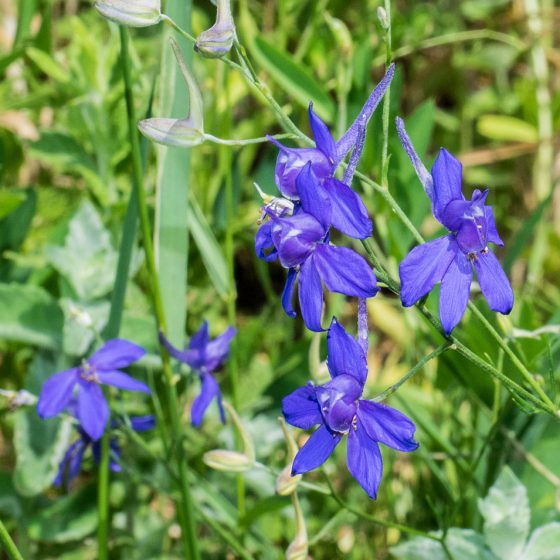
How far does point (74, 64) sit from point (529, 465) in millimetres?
1033

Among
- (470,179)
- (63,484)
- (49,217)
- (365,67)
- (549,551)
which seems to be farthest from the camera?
(470,179)

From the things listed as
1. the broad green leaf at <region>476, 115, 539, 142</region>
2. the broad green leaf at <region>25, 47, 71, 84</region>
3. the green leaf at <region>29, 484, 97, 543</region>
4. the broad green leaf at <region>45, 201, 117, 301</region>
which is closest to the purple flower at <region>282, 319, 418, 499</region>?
the broad green leaf at <region>45, 201, 117, 301</region>

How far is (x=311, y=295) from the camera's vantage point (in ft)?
2.89

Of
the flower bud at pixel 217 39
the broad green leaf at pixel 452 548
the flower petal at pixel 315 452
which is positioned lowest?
the broad green leaf at pixel 452 548

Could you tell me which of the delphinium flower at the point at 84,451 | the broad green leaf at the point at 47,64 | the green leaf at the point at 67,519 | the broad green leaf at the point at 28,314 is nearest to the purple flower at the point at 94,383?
the delphinium flower at the point at 84,451

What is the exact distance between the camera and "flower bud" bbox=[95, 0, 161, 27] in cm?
98

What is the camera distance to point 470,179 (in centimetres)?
247

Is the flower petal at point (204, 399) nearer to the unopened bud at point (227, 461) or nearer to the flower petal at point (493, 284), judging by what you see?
the unopened bud at point (227, 461)

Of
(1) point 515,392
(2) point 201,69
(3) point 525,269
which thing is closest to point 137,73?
(2) point 201,69

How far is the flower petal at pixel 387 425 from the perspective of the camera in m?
0.91

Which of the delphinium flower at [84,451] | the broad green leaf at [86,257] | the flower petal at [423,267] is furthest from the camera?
the broad green leaf at [86,257]

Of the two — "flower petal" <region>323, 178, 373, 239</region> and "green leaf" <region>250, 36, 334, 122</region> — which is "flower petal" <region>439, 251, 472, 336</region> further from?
"green leaf" <region>250, 36, 334, 122</region>

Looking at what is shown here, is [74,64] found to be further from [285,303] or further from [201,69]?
[285,303]

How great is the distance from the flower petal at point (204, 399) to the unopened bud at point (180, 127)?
0.46 metres
